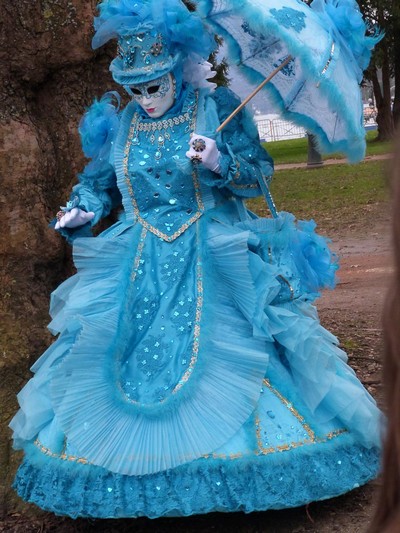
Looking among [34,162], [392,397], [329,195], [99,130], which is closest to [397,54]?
[329,195]

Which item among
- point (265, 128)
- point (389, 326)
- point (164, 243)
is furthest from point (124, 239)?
point (265, 128)

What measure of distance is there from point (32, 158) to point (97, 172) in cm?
44

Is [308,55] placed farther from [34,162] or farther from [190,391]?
[34,162]

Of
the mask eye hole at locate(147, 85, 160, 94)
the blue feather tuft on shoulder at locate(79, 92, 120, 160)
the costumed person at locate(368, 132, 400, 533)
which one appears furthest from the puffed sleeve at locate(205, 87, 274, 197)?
the costumed person at locate(368, 132, 400, 533)

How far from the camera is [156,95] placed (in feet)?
11.4

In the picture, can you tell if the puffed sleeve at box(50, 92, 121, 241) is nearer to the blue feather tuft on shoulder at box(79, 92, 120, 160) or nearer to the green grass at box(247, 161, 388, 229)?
the blue feather tuft on shoulder at box(79, 92, 120, 160)

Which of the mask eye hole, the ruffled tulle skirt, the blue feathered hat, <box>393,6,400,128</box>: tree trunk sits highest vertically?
the blue feathered hat

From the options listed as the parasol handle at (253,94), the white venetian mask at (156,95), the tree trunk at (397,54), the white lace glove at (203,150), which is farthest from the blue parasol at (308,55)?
the tree trunk at (397,54)

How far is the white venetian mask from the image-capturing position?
3.46 m

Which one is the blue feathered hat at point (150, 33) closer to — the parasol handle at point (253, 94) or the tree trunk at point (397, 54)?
the parasol handle at point (253, 94)

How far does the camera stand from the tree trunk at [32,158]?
388 centimetres

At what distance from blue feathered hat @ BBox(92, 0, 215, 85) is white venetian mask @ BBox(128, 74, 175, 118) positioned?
0.15ft

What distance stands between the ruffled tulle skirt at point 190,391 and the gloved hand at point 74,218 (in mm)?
118

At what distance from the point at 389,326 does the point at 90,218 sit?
8.54 ft
